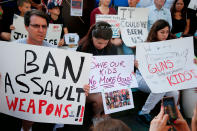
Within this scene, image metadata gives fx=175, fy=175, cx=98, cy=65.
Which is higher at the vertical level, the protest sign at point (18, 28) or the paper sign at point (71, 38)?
the protest sign at point (18, 28)

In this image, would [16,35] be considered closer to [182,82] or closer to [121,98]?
[121,98]

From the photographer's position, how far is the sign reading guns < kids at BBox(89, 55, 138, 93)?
1541mm

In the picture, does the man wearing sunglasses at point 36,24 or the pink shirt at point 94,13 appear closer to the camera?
the man wearing sunglasses at point 36,24

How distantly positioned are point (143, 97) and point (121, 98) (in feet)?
2.32

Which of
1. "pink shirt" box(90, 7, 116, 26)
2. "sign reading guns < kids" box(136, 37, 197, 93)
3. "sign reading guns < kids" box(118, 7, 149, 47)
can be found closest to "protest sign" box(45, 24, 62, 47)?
"pink shirt" box(90, 7, 116, 26)

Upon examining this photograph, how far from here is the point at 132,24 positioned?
1958 millimetres

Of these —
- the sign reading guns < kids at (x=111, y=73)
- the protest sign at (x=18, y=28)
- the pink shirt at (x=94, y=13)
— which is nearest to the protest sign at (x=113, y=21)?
the pink shirt at (x=94, y=13)

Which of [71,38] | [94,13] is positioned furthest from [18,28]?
[94,13]

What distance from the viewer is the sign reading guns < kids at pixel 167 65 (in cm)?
170

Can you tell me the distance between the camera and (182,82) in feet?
5.70

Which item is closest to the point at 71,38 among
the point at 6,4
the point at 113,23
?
the point at 113,23

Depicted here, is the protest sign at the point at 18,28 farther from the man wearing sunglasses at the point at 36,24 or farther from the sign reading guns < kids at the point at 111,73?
the sign reading guns < kids at the point at 111,73

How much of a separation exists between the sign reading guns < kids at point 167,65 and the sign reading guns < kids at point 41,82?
72cm

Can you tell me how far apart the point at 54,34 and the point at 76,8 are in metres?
0.40
